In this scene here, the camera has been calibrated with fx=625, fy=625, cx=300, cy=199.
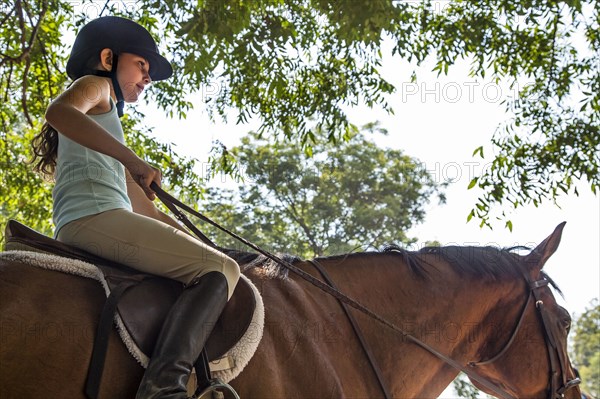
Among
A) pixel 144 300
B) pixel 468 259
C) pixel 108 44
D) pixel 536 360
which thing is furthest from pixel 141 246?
pixel 536 360

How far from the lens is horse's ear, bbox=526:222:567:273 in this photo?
13.0 feet

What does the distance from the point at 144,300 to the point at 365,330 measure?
1300 mm

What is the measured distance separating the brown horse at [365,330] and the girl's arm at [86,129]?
52 centimetres

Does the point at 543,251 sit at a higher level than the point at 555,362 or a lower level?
higher

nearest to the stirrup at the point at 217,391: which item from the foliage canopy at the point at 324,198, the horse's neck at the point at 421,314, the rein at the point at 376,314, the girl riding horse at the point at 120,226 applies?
the girl riding horse at the point at 120,226

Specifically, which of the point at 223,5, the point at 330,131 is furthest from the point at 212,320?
the point at 330,131

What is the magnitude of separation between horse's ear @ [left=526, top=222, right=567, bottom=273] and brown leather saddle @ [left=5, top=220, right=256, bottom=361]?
2069mm

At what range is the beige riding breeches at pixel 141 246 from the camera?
2.68 m

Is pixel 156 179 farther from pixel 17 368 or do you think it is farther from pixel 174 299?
pixel 17 368

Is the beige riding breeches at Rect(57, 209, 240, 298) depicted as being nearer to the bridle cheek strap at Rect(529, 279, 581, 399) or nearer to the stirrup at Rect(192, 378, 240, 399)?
the stirrup at Rect(192, 378, 240, 399)

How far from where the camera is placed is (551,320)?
3.85 meters

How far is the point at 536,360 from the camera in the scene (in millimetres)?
3801

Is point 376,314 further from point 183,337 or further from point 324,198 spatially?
point 324,198

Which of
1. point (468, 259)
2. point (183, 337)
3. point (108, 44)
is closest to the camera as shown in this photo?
point (183, 337)
